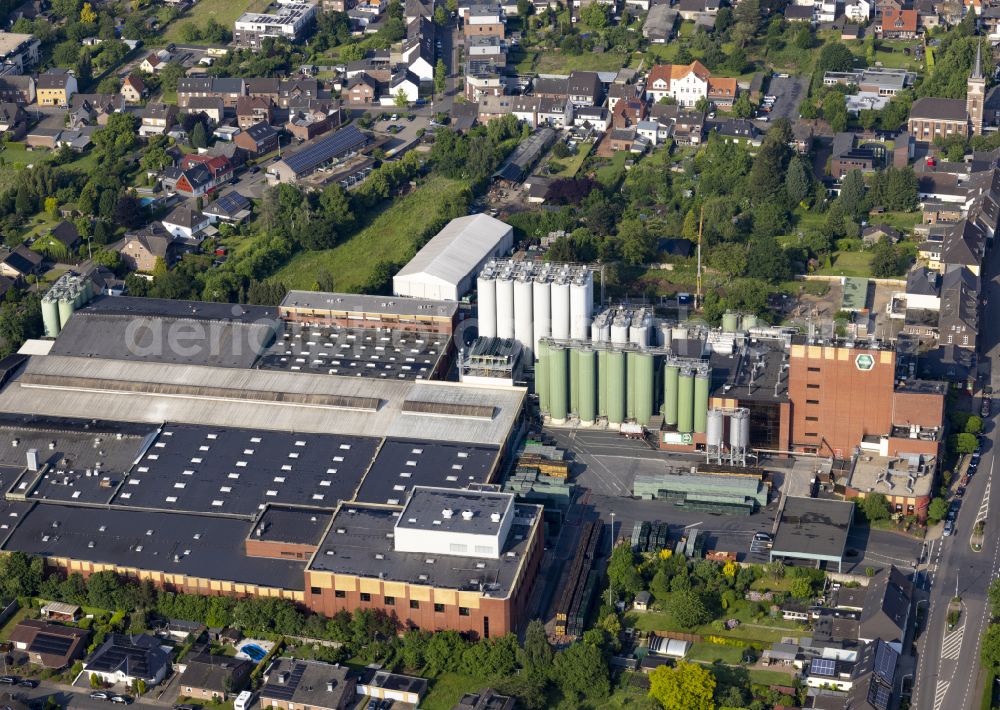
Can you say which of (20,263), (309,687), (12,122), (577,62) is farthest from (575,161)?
(309,687)

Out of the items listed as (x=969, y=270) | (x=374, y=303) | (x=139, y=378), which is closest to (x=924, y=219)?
(x=969, y=270)

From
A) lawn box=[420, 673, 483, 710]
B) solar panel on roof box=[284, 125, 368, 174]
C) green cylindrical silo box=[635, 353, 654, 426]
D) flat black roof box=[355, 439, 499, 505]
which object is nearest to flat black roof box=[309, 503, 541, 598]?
flat black roof box=[355, 439, 499, 505]

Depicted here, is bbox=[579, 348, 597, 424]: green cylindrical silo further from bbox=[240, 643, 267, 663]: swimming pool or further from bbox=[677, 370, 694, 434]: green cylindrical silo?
bbox=[240, 643, 267, 663]: swimming pool

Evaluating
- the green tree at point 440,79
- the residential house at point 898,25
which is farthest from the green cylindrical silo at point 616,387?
the residential house at point 898,25

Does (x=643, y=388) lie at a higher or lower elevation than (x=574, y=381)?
higher

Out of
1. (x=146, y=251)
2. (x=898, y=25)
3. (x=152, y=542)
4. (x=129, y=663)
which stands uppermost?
(x=898, y=25)

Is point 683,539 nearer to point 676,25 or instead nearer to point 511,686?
point 511,686

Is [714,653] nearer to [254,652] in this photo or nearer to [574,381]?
[254,652]
